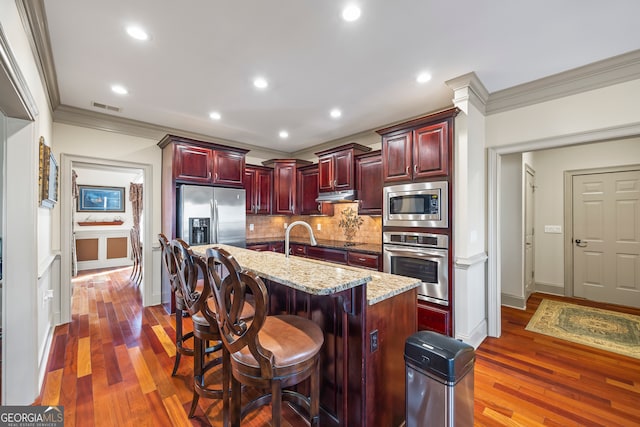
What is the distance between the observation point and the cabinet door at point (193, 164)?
3.75 metres

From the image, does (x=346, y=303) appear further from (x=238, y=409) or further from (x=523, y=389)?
(x=523, y=389)

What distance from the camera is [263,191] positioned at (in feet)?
16.7

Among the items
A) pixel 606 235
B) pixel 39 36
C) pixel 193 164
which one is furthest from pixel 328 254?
pixel 606 235

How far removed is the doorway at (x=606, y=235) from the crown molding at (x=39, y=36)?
6677 mm

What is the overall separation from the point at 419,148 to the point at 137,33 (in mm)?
Result: 2765

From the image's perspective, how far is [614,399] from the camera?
A: 80.7 inches

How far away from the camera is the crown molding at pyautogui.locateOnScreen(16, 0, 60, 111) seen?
1.74 m

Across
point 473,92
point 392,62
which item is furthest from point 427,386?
point 473,92

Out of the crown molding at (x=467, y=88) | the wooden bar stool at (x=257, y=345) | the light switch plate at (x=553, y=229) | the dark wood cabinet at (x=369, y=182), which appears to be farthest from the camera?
the light switch plate at (x=553, y=229)

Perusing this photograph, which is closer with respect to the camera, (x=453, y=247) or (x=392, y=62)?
(x=392, y=62)

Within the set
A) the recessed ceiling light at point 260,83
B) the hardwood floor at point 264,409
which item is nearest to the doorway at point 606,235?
the hardwood floor at point 264,409

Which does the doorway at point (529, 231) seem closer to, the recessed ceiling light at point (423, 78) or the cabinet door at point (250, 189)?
the recessed ceiling light at point (423, 78)

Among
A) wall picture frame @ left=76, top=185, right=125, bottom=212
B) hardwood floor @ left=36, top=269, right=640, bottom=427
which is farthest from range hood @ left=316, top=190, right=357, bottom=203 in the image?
wall picture frame @ left=76, top=185, right=125, bottom=212

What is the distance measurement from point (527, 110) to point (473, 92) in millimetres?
614
